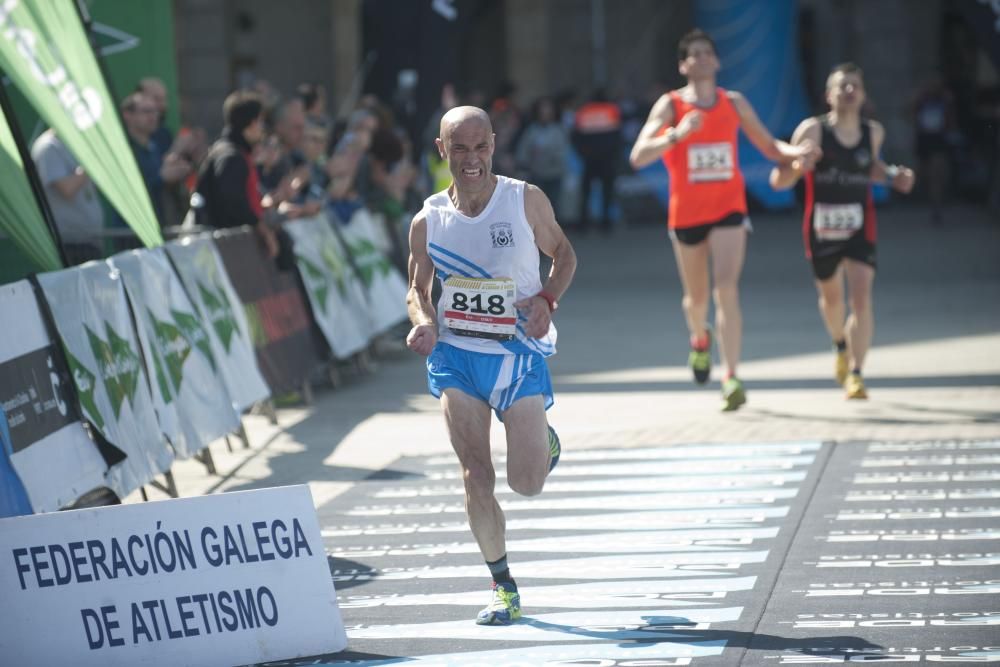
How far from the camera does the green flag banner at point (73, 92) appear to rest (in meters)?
9.62

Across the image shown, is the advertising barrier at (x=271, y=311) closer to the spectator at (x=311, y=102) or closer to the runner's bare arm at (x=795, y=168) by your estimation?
the runner's bare arm at (x=795, y=168)

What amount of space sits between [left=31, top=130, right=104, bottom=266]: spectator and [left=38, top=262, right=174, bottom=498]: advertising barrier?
2277 millimetres

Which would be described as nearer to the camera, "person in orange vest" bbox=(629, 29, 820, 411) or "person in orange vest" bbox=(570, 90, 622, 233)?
"person in orange vest" bbox=(629, 29, 820, 411)

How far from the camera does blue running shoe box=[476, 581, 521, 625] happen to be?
6652mm

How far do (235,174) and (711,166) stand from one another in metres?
3.05

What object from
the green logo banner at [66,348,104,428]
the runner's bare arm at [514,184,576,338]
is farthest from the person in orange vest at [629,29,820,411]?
the runner's bare arm at [514,184,576,338]

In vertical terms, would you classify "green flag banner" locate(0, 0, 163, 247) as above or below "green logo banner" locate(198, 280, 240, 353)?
above

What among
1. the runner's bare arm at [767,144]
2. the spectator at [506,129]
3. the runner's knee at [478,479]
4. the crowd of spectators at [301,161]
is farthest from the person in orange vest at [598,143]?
the runner's knee at [478,479]

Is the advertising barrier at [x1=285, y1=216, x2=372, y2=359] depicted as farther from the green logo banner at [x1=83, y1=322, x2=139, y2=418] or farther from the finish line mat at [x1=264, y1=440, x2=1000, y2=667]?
the green logo banner at [x1=83, y1=322, x2=139, y2=418]

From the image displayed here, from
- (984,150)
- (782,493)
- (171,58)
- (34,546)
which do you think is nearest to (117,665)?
(34,546)

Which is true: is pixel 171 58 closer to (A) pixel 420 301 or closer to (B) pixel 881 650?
(A) pixel 420 301

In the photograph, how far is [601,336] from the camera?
15.7 meters

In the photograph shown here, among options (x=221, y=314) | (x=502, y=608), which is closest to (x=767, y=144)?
(x=221, y=314)

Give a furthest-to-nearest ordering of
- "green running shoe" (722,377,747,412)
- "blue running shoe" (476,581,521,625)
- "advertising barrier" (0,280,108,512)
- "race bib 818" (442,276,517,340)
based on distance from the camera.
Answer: "green running shoe" (722,377,747,412), "advertising barrier" (0,280,108,512), "blue running shoe" (476,581,521,625), "race bib 818" (442,276,517,340)
